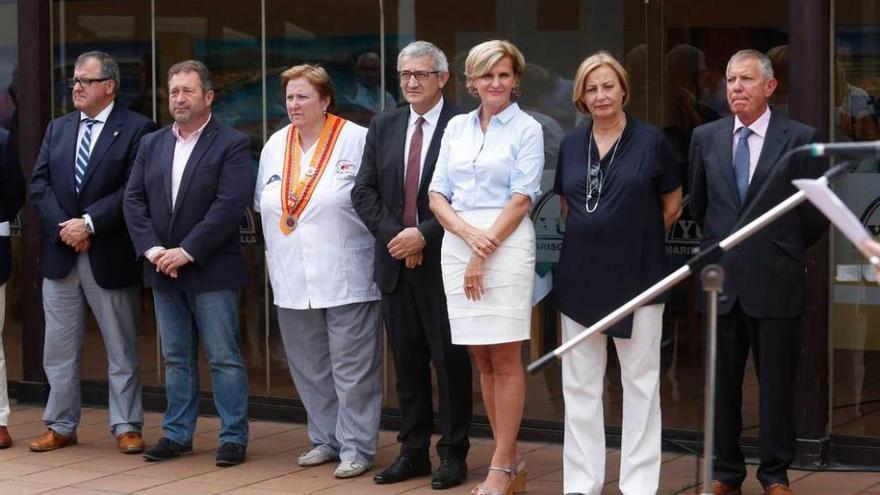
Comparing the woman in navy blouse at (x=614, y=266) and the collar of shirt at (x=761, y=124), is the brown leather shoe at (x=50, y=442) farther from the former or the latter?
the collar of shirt at (x=761, y=124)

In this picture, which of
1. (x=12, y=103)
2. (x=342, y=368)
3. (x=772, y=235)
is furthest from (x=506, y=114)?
(x=12, y=103)

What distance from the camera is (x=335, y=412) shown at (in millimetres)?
7379

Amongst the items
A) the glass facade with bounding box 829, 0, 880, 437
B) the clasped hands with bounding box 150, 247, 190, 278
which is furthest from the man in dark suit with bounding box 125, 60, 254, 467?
the glass facade with bounding box 829, 0, 880, 437

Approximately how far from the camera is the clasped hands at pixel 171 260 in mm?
7145

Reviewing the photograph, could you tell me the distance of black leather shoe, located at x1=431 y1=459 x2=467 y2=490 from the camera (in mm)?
6738

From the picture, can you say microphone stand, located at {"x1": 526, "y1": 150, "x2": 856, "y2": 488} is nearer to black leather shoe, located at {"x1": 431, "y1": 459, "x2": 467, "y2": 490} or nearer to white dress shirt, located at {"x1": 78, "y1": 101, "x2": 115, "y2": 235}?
black leather shoe, located at {"x1": 431, "y1": 459, "x2": 467, "y2": 490}

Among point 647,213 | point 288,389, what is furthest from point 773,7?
point 288,389

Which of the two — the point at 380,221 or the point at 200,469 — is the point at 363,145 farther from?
the point at 200,469

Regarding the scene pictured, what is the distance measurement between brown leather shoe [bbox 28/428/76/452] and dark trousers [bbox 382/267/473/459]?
78.0 inches

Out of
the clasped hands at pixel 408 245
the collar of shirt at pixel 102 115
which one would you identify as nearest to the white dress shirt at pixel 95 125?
the collar of shirt at pixel 102 115

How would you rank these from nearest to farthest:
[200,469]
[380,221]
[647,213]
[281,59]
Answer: [647,213]
[380,221]
[200,469]
[281,59]

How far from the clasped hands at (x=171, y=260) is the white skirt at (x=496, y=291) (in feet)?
4.80

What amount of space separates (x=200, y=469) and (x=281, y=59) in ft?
8.19

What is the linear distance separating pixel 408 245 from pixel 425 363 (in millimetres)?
649
